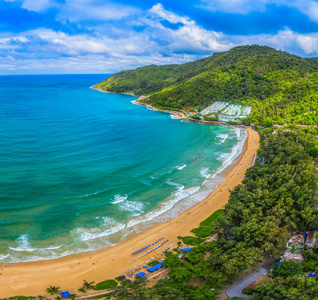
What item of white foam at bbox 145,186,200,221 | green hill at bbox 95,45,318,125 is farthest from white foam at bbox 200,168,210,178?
green hill at bbox 95,45,318,125

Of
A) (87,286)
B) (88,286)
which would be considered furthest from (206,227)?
(87,286)

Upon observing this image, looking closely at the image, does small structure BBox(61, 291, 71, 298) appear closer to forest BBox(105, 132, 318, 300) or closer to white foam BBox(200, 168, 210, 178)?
forest BBox(105, 132, 318, 300)

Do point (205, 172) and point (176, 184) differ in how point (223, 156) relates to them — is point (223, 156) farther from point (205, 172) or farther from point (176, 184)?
point (176, 184)

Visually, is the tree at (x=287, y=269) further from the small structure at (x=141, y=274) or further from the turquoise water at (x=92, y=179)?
the turquoise water at (x=92, y=179)

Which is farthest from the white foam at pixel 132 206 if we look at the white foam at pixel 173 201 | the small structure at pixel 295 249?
the small structure at pixel 295 249

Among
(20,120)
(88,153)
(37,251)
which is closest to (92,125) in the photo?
(20,120)

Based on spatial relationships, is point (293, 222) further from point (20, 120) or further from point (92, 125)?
point (20, 120)
